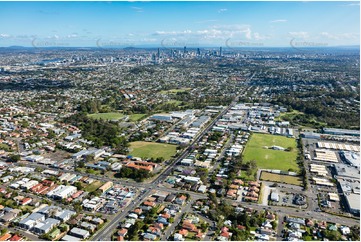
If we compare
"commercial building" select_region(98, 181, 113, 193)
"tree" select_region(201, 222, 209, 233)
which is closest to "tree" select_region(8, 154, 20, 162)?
"commercial building" select_region(98, 181, 113, 193)

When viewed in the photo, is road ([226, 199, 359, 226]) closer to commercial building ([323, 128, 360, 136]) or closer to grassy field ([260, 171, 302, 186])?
grassy field ([260, 171, 302, 186])

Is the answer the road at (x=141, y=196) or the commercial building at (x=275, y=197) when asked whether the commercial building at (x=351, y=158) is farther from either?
the road at (x=141, y=196)

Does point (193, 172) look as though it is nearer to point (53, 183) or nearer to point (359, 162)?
point (53, 183)

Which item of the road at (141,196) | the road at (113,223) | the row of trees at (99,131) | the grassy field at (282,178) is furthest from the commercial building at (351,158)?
the row of trees at (99,131)

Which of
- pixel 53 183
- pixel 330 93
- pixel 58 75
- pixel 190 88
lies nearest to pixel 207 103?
pixel 190 88

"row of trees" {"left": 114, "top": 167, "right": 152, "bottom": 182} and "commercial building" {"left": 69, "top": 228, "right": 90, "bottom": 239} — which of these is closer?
"commercial building" {"left": 69, "top": 228, "right": 90, "bottom": 239}
